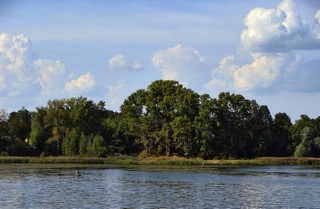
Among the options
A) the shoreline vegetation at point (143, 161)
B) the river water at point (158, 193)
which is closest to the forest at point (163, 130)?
the shoreline vegetation at point (143, 161)

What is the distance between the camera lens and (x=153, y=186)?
162ft

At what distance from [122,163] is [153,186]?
47.6 m

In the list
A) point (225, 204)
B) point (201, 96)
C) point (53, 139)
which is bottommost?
point (225, 204)

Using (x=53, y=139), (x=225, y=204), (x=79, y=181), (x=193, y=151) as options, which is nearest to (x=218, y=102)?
(x=193, y=151)

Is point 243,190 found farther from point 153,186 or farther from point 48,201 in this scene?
point 48,201

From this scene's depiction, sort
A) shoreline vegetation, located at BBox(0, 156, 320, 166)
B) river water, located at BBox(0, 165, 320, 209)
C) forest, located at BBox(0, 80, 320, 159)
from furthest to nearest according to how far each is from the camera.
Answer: forest, located at BBox(0, 80, 320, 159), shoreline vegetation, located at BBox(0, 156, 320, 166), river water, located at BBox(0, 165, 320, 209)

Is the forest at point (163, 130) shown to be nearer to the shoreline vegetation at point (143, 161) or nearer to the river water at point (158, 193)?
the shoreline vegetation at point (143, 161)

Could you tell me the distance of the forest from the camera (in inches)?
4237

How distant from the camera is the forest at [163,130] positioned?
353 ft

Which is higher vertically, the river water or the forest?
the forest

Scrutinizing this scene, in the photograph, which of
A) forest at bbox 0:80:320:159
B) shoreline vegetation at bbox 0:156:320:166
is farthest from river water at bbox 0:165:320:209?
forest at bbox 0:80:320:159

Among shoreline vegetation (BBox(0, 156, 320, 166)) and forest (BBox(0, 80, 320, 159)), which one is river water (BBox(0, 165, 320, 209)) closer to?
shoreline vegetation (BBox(0, 156, 320, 166))

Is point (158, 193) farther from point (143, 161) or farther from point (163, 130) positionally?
point (163, 130)

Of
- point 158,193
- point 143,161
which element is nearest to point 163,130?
point 143,161
